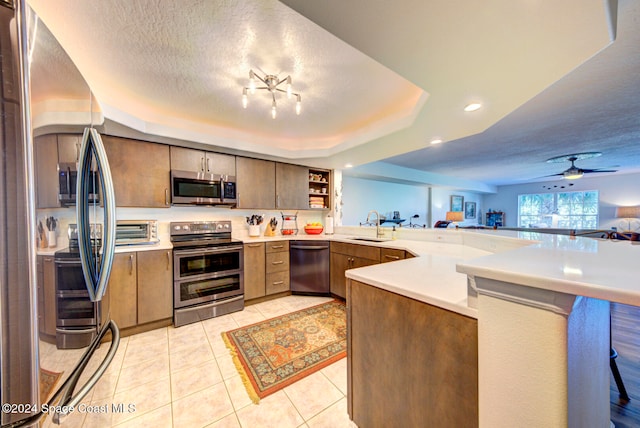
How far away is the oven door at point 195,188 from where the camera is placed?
8.67ft

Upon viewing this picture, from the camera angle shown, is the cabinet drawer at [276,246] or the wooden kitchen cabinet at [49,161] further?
the cabinet drawer at [276,246]

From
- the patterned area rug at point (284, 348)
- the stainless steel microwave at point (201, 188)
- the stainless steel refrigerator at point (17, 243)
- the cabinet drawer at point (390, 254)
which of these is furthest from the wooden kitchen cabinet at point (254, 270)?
the stainless steel refrigerator at point (17, 243)

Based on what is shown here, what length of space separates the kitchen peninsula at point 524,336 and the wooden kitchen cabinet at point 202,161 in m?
2.72

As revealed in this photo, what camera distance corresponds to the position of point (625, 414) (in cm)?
133

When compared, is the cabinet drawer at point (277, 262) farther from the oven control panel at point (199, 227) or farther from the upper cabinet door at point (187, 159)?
the upper cabinet door at point (187, 159)

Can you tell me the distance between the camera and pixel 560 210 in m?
7.79

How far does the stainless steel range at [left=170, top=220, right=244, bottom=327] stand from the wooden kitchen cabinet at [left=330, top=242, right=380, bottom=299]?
1270mm

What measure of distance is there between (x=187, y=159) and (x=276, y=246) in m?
1.60

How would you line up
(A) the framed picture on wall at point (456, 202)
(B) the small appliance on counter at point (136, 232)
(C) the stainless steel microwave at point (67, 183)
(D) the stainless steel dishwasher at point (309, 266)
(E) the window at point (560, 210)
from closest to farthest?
(C) the stainless steel microwave at point (67, 183) < (B) the small appliance on counter at point (136, 232) < (D) the stainless steel dishwasher at point (309, 266) < (E) the window at point (560, 210) < (A) the framed picture on wall at point (456, 202)

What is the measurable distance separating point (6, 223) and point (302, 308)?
8.91 ft

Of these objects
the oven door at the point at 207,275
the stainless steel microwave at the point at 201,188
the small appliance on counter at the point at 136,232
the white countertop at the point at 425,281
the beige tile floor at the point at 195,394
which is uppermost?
the stainless steel microwave at the point at 201,188

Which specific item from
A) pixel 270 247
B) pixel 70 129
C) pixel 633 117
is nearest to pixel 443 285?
pixel 70 129

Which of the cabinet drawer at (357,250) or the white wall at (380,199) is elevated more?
the white wall at (380,199)

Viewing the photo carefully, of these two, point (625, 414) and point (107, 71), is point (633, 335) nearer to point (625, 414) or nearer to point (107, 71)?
point (625, 414)
